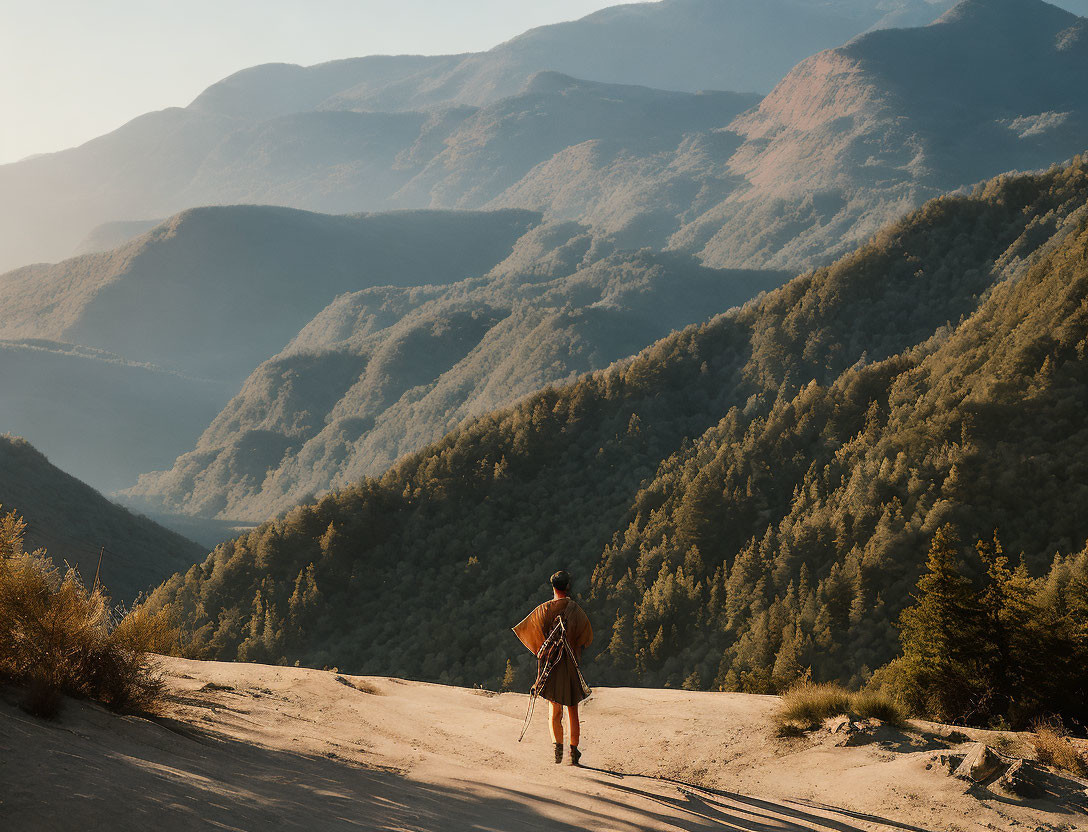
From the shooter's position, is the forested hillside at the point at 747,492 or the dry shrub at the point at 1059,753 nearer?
the dry shrub at the point at 1059,753

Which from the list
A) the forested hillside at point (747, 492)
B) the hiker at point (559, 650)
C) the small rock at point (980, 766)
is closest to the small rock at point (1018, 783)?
the small rock at point (980, 766)

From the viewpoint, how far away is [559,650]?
1105 cm

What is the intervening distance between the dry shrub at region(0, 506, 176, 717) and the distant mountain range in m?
51.7

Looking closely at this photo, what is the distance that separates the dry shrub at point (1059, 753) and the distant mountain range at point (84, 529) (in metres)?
59.1

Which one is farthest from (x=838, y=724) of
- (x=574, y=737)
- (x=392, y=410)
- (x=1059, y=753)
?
(x=392, y=410)

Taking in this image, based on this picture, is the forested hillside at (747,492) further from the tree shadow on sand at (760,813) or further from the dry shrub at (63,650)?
the dry shrub at (63,650)

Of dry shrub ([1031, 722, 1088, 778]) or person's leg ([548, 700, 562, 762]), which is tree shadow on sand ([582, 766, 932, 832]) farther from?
dry shrub ([1031, 722, 1088, 778])

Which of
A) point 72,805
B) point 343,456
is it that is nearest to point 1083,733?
point 72,805

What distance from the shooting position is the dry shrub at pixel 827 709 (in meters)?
12.6

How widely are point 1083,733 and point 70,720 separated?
14915mm

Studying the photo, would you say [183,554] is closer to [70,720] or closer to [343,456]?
[70,720]

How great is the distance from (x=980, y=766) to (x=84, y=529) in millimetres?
70014

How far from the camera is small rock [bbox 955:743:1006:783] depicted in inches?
395

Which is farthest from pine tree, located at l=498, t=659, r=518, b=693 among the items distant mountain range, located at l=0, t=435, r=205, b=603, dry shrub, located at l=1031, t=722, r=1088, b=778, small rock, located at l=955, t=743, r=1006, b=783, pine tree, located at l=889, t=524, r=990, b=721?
distant mountain range, located at l=0, t=435, r=205, b=603
